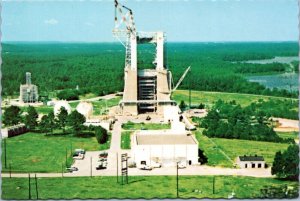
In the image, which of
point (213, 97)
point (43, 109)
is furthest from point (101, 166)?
point (213, 97)

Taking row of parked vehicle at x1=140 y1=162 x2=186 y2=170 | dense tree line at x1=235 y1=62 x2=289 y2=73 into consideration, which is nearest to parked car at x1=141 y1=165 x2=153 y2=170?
row of parked vehicle at x1=140 y1=162 x2=186 y2=170

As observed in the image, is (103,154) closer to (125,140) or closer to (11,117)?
(125,140)

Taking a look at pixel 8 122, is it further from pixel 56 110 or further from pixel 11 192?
pixel 11 192

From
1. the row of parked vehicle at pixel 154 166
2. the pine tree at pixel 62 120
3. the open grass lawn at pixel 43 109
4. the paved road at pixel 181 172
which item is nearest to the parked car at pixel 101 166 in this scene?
the paved road at pixel 181 172

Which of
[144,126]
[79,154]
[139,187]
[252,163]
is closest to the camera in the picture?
[139,187]

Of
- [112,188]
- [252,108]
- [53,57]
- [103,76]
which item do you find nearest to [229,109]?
[252,108]

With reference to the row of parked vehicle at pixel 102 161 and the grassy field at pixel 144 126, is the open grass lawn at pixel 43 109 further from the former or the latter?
the row of parked vehicle at pixel 102 161

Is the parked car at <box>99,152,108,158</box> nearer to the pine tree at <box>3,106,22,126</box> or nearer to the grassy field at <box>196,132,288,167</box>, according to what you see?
the grassy field at <box>196,132,288,167</box>
